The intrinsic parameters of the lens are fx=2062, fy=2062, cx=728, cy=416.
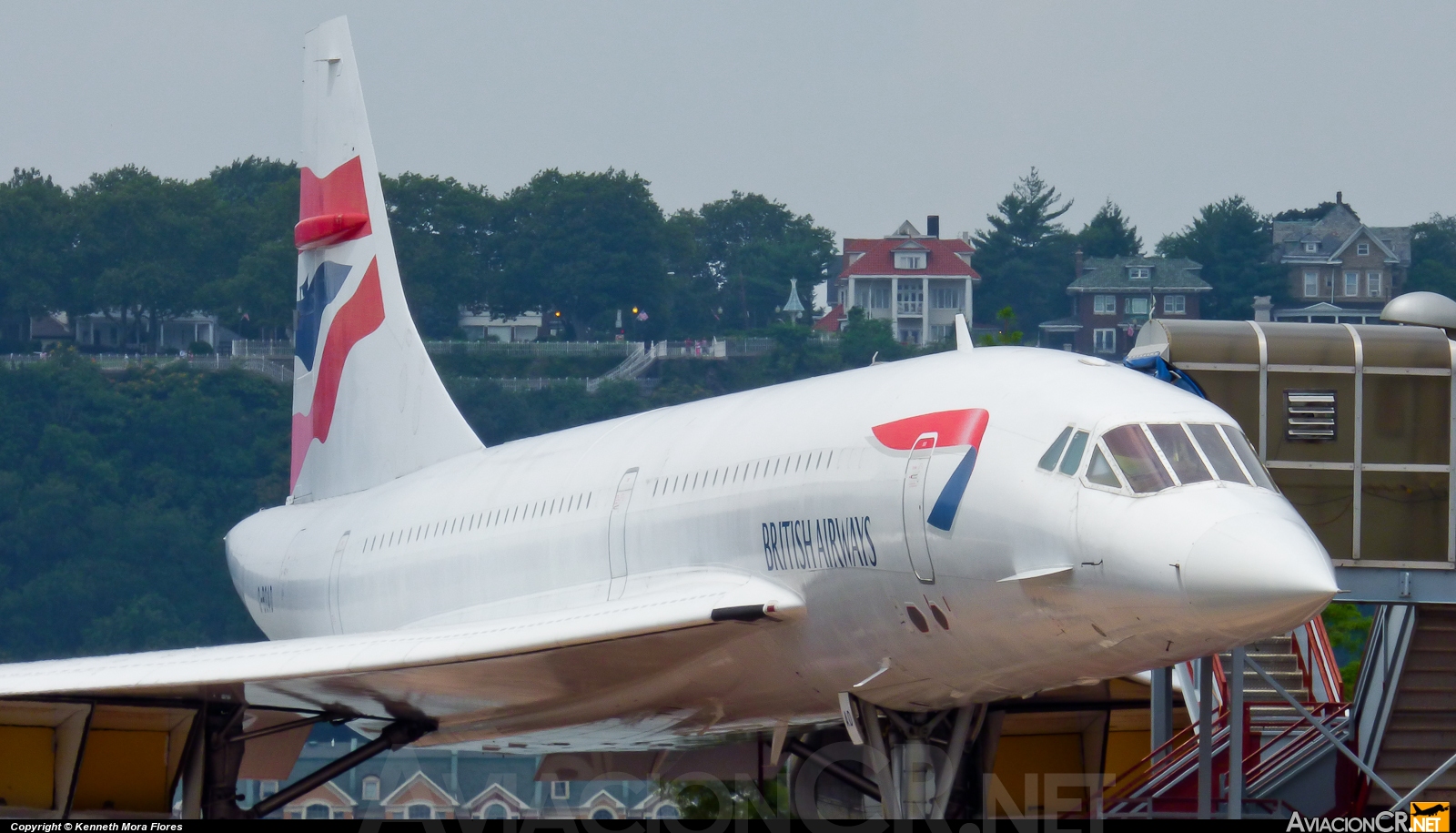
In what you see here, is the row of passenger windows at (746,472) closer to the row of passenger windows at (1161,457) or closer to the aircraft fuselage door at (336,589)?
the row of passenger windows at (1161,457)

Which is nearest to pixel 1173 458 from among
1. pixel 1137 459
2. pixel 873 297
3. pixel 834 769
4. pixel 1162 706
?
pixel 1137 459

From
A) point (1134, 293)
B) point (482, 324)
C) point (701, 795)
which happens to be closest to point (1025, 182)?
point (1134, 293)

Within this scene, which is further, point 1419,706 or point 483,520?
point 483,520

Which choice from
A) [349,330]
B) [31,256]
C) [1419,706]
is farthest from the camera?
[31,256]

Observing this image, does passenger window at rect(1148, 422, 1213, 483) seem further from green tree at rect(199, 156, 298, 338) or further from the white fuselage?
green tree at rect(199, 156, 298, 338)

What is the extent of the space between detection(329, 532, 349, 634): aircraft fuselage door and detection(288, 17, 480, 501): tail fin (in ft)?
5.17

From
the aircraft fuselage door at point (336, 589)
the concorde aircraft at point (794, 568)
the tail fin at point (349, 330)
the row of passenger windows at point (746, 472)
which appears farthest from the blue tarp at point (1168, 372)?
the aircraft fuselage door at point (336, 589)

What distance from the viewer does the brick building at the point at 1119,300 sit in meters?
129

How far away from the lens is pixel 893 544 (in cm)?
1230

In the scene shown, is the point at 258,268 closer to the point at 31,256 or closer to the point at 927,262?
the point at 31,256

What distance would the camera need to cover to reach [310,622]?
2123 cm

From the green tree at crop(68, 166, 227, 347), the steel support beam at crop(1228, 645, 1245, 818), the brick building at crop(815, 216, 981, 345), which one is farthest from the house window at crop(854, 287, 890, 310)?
the steel support beam at crop(1228, 645, 1245, 818)

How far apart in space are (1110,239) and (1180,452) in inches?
5353

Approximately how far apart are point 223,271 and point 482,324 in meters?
17.9
